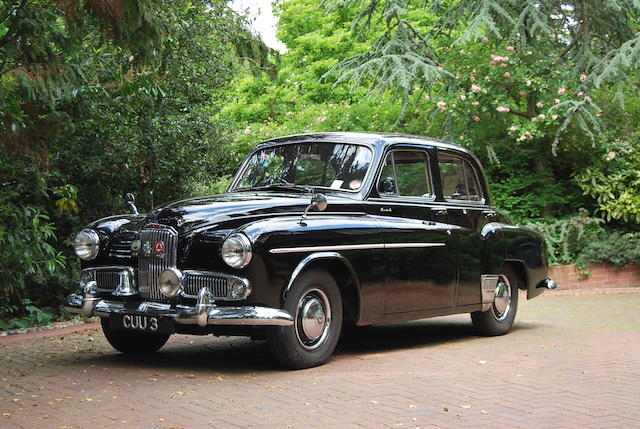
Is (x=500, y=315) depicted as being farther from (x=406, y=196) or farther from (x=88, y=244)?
(x=88, y=244)

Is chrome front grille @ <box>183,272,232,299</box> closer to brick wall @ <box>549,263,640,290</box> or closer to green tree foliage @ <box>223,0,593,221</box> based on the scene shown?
green tree foliage @ <box>223,0,593,221</box>

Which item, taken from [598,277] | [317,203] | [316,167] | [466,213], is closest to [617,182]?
[598,277]

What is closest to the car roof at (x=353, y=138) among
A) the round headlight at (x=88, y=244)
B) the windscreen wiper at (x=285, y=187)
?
the windscreen wiper at (x=285, y=187)

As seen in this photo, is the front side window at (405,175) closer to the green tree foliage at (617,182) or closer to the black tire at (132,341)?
the black tire at (132,341)

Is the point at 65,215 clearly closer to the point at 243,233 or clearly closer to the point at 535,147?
the point at 243,233

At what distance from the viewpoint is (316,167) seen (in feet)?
27.9

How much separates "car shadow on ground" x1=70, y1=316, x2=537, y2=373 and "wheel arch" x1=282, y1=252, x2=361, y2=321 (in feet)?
2.03

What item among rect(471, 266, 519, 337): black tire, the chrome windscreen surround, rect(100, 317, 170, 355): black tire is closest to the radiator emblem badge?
the chrome windscreen surround

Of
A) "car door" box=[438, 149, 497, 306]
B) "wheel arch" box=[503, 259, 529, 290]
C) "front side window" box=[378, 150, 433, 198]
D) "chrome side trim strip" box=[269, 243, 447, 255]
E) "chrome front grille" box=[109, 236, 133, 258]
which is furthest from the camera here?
"wheel arch" box=[503, 259, 529, 290]

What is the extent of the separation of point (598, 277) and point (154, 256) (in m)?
11.5

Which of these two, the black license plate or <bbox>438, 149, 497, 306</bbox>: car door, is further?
<bbox>438, 149, 497, 306</bbox>: car door

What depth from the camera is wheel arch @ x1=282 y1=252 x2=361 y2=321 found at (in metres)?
7.29

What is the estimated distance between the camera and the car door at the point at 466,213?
A: 9234mm

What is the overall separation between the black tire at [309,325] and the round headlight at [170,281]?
2.63 feet
